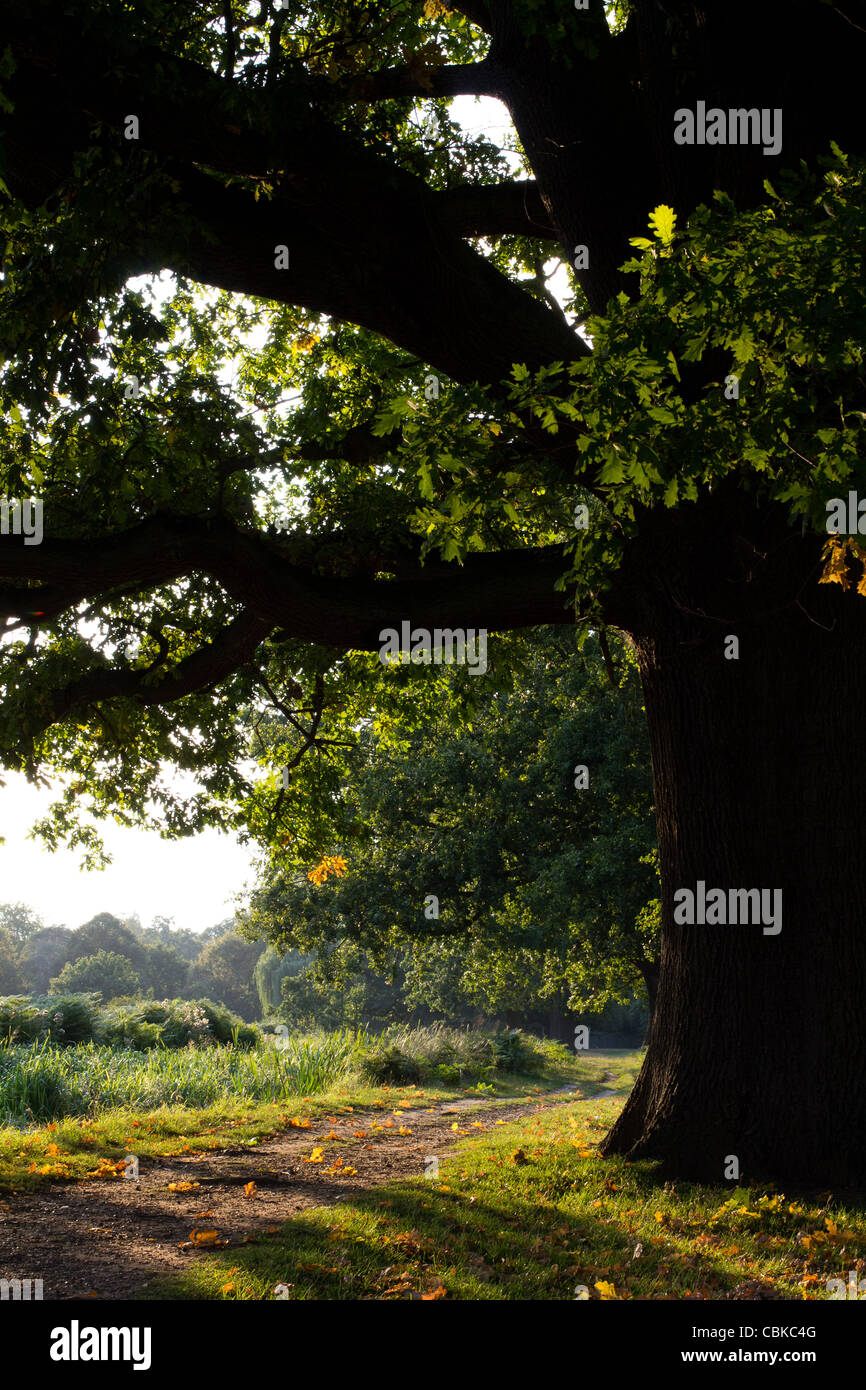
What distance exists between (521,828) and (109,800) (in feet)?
37.3

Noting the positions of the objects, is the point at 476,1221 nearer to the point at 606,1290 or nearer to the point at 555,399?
the point at 606,1290

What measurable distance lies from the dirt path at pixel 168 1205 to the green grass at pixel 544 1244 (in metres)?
0.35

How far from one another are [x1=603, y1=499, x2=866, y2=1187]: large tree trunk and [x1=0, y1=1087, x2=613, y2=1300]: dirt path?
8.20ft

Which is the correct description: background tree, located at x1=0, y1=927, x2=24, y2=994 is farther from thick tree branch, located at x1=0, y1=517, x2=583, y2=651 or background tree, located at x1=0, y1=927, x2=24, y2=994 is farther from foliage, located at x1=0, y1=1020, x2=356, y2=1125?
thick tree branch, located at x1=0, y1=517, x2=583, y2=651

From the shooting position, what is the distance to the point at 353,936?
23.7 m

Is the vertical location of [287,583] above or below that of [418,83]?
below

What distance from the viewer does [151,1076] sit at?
13.6 meters

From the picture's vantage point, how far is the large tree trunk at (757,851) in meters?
6.82

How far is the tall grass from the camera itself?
11977 millimetres

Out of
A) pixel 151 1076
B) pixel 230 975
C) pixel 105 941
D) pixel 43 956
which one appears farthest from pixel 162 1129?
pixel 43 956

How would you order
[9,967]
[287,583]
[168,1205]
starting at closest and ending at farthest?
[168,1205] → [287,583] → [9,967]

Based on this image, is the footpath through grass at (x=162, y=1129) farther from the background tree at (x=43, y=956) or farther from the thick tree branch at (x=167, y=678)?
the background tree at (x=43, y=956)

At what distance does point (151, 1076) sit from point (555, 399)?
12.0 meters
